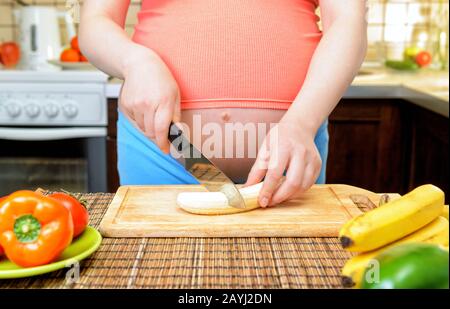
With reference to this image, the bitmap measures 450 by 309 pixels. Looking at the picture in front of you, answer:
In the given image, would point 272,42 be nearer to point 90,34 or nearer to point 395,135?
point 90,34

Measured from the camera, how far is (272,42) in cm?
108

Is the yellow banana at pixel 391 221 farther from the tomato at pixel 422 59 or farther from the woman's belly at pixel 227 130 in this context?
the tomato at pixel 422 59

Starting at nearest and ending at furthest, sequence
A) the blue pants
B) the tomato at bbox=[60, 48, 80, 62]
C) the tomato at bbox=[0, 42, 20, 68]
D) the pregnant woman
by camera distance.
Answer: the pregnant woman
the blue pants
the tomato at bbox=[60, 48, 80, 62]
the tomato at bbox=[0, 42, 20, 68]

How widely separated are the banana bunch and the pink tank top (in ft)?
1.30

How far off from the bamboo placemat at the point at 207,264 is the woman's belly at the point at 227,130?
23cm

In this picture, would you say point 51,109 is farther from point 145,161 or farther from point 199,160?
point 199,160

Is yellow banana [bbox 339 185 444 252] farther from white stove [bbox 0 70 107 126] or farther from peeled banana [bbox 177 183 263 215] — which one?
white stove [bbox 0 70 107 126]

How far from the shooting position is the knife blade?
927 mm

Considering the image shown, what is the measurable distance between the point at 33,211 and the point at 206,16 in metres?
0.49

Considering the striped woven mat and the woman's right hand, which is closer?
the striped woven mat

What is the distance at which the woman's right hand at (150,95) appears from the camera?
92cm

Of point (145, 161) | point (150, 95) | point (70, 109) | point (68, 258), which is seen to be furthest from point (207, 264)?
point (70, 109)

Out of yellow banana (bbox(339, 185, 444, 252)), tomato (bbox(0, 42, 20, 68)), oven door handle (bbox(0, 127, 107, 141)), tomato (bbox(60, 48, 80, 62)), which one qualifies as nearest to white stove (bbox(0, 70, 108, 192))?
oven door handle (bbox(0, 127, 107, 141))

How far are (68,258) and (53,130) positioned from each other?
1.35 meters
